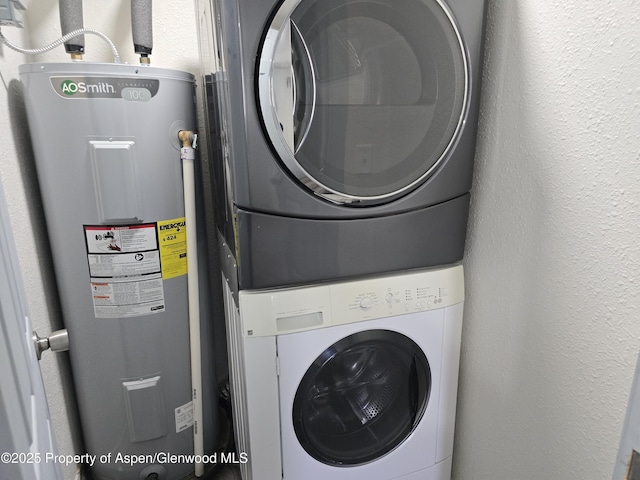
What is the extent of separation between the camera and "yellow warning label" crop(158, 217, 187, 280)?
1.22 m

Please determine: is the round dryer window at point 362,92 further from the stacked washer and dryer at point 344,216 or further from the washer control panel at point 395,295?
the washer control panel at point 395,295

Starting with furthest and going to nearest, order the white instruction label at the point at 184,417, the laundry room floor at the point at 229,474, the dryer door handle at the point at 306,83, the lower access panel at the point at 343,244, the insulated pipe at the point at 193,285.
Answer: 1. the laundry room floor at the point at 229,474
2. the white instruction label at the point at 184,417
3. the insulated pipe at the point at 193,285
4. the lower access panel at the point at 343,244
5. the dryer door handle at the point at 306,83

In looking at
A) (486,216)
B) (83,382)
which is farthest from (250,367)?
(486,216)

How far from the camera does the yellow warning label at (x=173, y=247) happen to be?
4.00ft

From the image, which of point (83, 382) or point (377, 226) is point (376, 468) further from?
point (83, 382)

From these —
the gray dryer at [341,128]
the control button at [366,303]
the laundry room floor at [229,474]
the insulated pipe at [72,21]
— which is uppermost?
the insulated pipe at [72,21]

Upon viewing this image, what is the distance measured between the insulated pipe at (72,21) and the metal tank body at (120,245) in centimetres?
15

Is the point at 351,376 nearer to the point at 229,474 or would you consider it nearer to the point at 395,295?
the point at 395,295

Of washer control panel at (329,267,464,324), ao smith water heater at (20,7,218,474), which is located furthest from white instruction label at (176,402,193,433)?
washer control panel at (329,267,464,324)

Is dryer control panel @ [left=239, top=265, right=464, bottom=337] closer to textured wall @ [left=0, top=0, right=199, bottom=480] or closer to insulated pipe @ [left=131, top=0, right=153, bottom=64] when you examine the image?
textured wall @ [left=0, top=0, right=199, bottom=480]

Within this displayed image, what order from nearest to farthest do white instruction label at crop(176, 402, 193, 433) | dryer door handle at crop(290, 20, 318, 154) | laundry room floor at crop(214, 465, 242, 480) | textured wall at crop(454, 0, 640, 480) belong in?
textured wall at crop(454, 0, 640, 480) → dryer door handle at crop(290, 20, 318, 154) → white instruction label at crop(176, 402, 193, 433) → laundry room floor at crop(214, 465, 242, 480)

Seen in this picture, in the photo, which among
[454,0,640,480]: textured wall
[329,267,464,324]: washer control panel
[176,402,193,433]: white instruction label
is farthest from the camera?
[176,402,193,433]: white instruction label

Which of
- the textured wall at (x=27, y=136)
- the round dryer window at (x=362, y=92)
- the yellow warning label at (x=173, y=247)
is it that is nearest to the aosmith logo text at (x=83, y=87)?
the textured wall at (x=27, y=136)

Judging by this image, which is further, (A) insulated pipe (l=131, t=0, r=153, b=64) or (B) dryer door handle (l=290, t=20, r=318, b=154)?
(A) insulated pipe (l=131, t=0, r=153, b=64)
